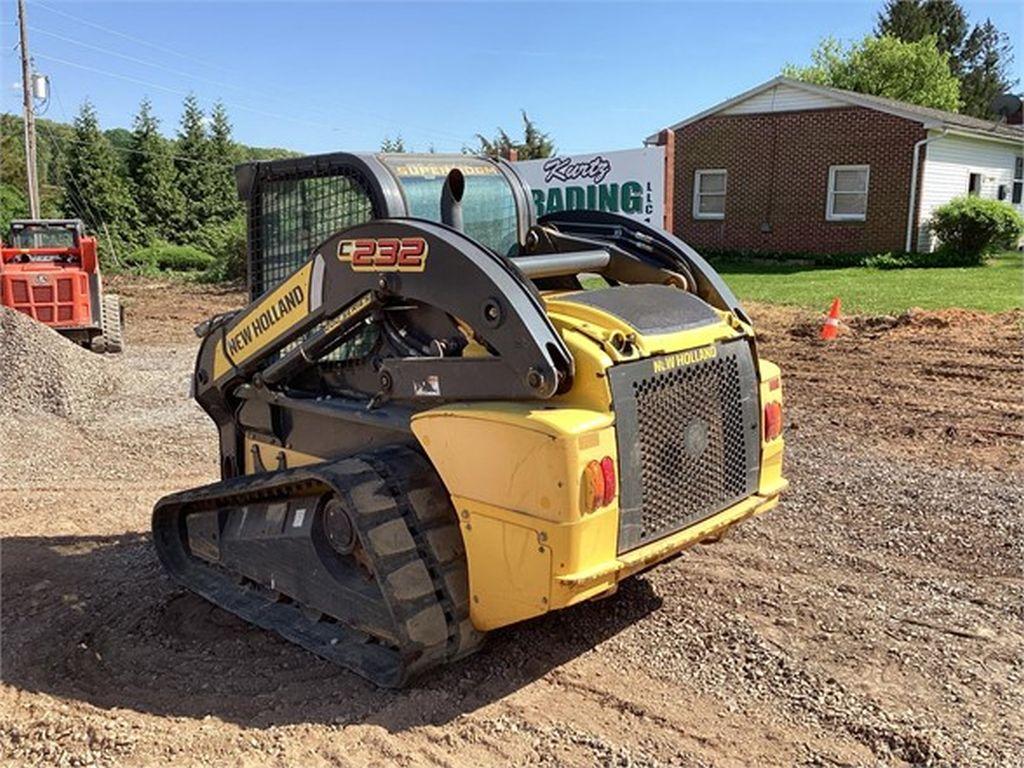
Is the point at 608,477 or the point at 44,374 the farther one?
the point at 44,374

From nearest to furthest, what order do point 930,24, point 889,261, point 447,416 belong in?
point 447,416 → point 889,261 → point 930,24

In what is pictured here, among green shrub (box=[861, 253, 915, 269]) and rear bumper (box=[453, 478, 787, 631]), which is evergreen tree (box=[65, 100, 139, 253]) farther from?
rear bumper (box=[453, 478, 787, 631])

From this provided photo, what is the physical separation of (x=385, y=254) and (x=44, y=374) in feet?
23.2

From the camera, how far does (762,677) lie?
372 centimetres

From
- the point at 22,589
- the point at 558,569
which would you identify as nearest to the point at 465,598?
the point at 558,569

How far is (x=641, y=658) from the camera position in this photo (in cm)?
391

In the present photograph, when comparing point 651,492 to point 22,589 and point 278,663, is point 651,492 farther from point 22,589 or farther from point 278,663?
point 22,589

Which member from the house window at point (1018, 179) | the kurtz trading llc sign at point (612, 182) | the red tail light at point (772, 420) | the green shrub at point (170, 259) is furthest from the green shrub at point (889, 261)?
the green shrub at point (170, 259)

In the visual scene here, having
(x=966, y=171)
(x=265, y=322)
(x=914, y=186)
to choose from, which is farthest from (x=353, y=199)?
(x=966, y=171)

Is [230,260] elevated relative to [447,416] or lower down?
lower down

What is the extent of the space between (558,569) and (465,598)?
560mm

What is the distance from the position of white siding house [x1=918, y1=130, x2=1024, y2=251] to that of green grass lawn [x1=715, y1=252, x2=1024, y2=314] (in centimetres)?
199

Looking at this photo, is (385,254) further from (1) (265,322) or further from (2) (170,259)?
(2) (170,259)

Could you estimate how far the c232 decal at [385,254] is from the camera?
141 inches
